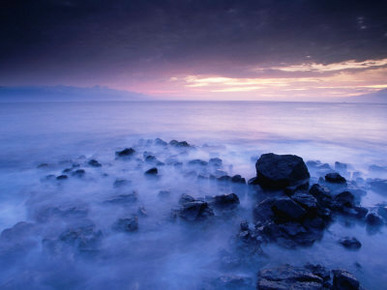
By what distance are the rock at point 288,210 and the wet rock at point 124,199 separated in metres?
4.03

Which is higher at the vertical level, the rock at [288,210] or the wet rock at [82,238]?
the rock at [288,210]

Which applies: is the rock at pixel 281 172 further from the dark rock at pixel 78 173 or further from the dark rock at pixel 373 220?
the dark rock at pixel 78 173

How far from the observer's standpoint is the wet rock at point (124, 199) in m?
6.68

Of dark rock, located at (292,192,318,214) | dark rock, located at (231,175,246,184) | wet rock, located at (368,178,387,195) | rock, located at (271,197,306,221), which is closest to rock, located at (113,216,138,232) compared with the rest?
rock, located at (271,197,306,221)

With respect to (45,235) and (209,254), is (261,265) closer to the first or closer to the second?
(209,254)

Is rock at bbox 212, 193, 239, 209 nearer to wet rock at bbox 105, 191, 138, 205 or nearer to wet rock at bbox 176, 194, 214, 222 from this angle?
wet rock at bbox 176, 194, 214, 222

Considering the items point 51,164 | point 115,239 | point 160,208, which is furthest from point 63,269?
point 51,164

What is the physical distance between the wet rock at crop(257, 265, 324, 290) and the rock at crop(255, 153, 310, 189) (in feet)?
11.6

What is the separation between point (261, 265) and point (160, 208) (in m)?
3.12

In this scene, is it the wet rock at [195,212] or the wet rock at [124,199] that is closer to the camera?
the wet rock at [195,212]

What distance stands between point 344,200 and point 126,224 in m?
5.70

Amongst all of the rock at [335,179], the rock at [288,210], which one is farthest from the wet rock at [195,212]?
the rock at [335,179]

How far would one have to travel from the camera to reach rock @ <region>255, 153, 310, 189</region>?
7.16 m

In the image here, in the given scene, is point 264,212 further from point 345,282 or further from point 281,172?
point 345,282
